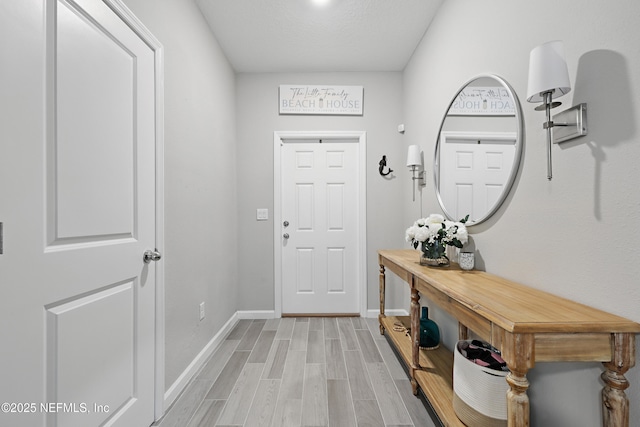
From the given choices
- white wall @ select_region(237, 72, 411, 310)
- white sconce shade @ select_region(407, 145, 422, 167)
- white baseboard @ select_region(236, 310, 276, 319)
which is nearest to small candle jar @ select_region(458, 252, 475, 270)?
white sconce shade @ select_region(407, 145, 422, 167)

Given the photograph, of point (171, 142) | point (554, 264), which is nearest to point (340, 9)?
point (171, 142)

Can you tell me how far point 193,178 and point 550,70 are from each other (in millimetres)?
2031

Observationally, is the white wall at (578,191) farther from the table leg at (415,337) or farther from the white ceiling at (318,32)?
the white ceiling at (318,32)

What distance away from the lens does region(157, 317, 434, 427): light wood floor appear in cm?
154

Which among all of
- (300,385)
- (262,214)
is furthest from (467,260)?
(262,214)

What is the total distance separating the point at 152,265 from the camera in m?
1.52

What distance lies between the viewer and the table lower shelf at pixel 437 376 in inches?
52.4

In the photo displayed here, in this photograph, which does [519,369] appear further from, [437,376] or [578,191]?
[437,376]

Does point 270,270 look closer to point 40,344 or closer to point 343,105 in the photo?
point 343,105

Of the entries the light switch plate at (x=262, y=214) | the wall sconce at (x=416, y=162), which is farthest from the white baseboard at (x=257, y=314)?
the wall sconce at (x=416, y=162)

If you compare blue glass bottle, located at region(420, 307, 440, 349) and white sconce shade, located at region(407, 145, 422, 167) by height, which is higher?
white sconce shade, located at region(407, 145, 422, 167)

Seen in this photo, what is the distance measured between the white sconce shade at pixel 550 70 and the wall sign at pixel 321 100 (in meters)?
2.14

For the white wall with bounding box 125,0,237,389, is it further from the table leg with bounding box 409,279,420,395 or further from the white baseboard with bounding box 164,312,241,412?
the table leg with bounding box 409,279,420,395

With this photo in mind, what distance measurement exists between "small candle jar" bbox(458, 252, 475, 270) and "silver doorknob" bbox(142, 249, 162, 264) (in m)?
1.70
